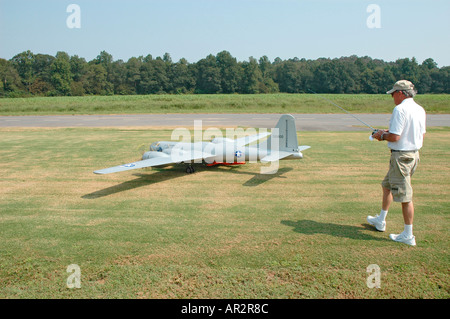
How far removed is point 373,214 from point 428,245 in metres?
1.57

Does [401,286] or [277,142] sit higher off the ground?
[277,142]

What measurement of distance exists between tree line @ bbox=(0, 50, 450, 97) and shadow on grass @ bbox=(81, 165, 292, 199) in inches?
2381

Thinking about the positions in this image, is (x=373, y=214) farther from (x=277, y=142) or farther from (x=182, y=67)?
(x=182, y=67)

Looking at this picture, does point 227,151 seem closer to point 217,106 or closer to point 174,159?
point 174,159

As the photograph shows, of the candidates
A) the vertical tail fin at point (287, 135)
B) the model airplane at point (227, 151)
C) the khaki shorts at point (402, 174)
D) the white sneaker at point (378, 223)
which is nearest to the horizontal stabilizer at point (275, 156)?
the model airplane at point (227, 151)

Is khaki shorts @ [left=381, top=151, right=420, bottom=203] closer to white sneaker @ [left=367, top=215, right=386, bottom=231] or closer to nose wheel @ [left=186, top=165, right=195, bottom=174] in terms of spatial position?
white sneaker @ [left=367, top=215, right=386, bottom=231]

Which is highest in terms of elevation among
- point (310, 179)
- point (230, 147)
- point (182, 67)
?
point (182, 67)

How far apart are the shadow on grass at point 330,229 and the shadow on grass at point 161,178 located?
3.21 meters

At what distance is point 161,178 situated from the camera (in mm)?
10609

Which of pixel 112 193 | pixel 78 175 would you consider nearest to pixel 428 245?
pixel 112 193

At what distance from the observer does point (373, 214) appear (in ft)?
22.6

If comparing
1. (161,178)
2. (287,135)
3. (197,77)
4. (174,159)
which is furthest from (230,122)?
(197,77)

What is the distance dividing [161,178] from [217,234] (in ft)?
16.8
